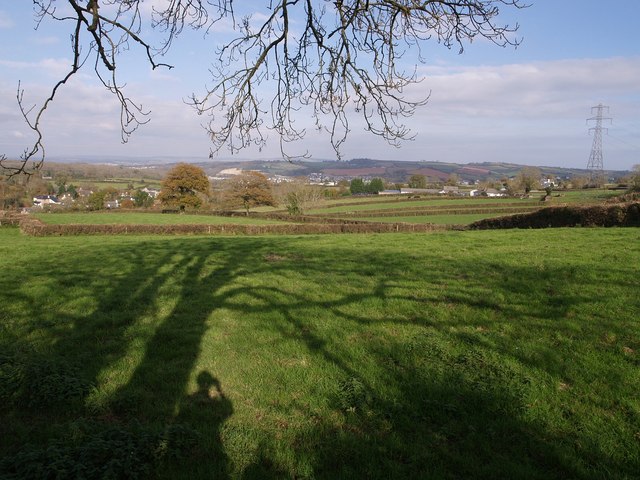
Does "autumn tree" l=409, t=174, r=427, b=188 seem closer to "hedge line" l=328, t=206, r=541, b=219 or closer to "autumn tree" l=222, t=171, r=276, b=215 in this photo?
"autumn tree" l=222, t=171, r=276, b=215

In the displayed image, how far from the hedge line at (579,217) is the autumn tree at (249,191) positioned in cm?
4388

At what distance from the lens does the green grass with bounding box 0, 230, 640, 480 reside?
3275 mm

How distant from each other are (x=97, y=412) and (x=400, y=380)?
9.94 feet

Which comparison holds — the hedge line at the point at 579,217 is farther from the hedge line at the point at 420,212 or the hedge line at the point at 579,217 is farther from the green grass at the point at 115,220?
the hedge line at the point at 420,212

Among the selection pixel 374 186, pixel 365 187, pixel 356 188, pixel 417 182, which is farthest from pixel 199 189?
pixel 417 182

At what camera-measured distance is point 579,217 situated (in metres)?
18.5

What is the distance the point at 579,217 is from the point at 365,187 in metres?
72.9

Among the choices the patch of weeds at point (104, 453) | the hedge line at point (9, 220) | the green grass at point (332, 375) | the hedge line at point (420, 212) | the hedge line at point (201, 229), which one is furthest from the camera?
the hedge line at point (420, 212)

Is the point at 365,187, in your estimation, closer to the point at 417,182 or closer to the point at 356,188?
the point at 356,188

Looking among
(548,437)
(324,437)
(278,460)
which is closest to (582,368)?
(548,437)

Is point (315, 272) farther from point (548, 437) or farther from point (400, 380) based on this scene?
point (548, 437)

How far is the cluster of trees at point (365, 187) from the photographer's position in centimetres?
8975

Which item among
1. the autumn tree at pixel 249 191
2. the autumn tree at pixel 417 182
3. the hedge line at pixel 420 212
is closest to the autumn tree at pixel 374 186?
the autumn tree at pixel 417 182

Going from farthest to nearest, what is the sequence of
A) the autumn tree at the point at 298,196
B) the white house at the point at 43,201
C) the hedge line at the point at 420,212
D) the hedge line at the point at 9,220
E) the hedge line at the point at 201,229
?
1. the autumn tree at the point at 298,196
2. the white house at the point at 43,201
3. the hedge line at the point at 420,212
4. the hedge line at the point at 9,220
5. the hedge line at the point at 201,229
